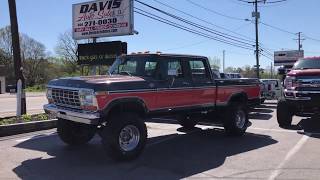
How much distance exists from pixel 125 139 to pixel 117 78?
1239 millimetres

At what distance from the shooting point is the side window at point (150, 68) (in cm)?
1034

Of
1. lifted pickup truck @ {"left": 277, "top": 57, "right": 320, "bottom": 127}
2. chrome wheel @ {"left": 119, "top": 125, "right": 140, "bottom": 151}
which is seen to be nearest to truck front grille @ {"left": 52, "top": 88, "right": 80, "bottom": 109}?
chrome wheel @ {"left": 119, "top": 125, "right": 140, "bottom": 151}

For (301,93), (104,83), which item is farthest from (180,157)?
(301,93)

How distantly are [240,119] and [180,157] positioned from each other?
3.72 meters

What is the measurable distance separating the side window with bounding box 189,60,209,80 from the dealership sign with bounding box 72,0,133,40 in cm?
947

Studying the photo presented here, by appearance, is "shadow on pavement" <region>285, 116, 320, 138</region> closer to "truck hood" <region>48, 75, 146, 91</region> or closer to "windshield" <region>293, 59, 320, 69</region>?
"windshield" <region>293, 59, 320, 69</region>

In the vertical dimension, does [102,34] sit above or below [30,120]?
above

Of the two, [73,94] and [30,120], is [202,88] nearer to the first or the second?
[73,94]

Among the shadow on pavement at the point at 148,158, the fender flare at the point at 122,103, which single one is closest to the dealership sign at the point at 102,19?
the shadow on pavement at the point at 148,158

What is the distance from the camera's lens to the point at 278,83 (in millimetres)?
27359

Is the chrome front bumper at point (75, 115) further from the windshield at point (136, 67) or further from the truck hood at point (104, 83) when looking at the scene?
the windshield at point (136, 67)

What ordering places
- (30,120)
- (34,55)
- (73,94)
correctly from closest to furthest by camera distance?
(73,94) < (30,120) < (34,55)

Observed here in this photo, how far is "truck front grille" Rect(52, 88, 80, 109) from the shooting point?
30.9 feet

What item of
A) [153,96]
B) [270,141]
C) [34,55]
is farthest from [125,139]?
[34,55]
